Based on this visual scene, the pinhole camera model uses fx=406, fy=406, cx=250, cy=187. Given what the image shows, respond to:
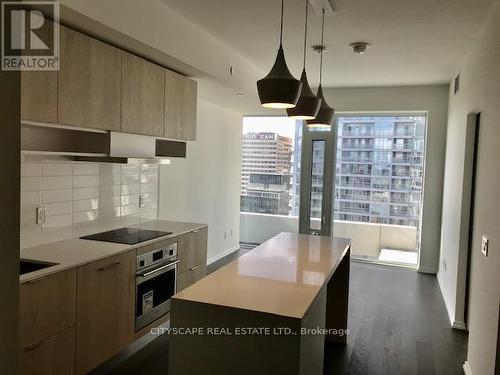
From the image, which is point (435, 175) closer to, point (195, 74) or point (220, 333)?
point (195, 74)

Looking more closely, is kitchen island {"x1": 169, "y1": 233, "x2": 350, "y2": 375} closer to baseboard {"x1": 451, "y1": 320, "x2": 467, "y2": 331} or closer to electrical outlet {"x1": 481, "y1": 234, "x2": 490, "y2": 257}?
electrical outlet {"x1": 481, "y1": 234, "x2": 490, "y2": 257}

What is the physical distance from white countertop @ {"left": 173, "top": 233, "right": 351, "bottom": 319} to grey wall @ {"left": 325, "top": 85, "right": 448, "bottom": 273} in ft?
10.7

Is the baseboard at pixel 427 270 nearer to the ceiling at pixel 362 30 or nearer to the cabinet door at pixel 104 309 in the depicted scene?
the ceiling at pixel 362 30

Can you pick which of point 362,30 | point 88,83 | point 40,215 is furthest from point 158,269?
point 362,30

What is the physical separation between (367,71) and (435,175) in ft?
6.32

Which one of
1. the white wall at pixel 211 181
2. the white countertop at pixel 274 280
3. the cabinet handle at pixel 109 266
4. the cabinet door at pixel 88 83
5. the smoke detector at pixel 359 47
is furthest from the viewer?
the white wall at pixel 211 181

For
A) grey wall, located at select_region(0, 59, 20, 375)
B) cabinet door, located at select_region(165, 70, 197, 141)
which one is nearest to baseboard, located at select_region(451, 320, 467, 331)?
cabinet door, located at select_region(165, 70, 197, 141)

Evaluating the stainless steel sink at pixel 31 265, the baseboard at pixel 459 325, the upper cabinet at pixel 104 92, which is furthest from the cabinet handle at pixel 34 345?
the baseboard at pixel 459 325

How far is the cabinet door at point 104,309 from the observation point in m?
2.66

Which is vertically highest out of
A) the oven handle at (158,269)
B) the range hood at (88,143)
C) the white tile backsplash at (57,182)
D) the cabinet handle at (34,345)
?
the range hood at (88,143)

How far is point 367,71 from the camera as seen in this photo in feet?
17.0

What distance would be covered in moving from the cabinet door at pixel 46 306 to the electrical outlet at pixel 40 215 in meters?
0.69

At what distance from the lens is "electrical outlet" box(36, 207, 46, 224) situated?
299 centimetres

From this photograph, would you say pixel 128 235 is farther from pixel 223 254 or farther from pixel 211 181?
pixel 223 254
